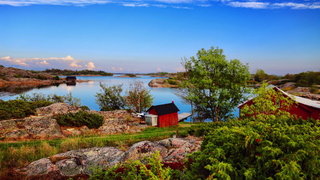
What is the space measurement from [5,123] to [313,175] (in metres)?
18.1

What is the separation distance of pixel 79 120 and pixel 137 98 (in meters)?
15.9

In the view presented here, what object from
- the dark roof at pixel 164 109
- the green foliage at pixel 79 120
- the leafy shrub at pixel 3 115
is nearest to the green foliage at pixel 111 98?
the dark roof at pixel 164 109

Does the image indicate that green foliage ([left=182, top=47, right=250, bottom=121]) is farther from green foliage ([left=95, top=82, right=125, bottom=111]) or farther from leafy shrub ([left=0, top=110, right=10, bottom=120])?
leafy shrub ([left=0, top=110, right=10, bottom=120])

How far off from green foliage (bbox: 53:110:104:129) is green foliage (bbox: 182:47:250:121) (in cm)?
1242

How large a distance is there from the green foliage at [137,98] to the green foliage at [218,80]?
1083 cm

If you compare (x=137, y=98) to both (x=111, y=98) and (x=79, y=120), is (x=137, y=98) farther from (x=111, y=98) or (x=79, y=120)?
(x=79, y=120)

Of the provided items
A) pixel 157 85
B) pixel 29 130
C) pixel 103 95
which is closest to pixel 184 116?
pixel 103 95

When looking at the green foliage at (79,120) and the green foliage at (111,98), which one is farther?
→ the green foliage at (111,98)

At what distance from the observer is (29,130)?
12523 mm

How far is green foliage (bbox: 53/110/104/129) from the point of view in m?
15.1

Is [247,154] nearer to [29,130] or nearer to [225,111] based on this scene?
[29,130]

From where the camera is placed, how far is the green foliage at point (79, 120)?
49.7 ft

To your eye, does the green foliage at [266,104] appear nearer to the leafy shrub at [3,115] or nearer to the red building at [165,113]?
the red building at [165,113]

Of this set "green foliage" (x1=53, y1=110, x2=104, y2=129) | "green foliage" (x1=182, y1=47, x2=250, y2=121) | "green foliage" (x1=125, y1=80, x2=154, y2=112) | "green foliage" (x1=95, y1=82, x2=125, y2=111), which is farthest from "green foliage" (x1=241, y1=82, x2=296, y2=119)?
"green foliage" (x1=95, y1=82, x2=125, y2=111)
